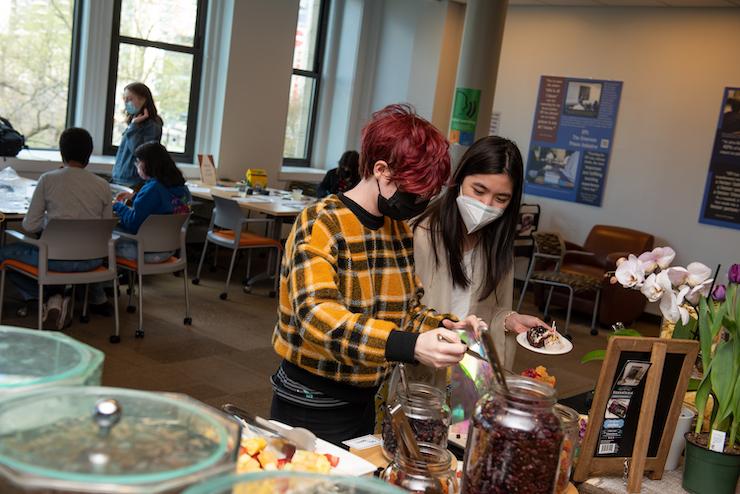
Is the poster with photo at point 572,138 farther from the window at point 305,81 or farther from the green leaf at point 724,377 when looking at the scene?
the green leaf at point 724,377

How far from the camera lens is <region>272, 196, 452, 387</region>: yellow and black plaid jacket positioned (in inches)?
66.8

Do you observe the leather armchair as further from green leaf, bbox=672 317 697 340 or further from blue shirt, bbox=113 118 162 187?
green leaf, bbox=672 317 697 340

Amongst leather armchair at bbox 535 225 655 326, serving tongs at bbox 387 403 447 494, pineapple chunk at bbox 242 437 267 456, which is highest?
pineapple chunk at bbox 242 437 267 456

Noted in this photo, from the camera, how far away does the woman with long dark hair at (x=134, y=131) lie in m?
6.86

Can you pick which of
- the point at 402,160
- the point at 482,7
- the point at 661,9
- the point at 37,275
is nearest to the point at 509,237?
the point at 402,160

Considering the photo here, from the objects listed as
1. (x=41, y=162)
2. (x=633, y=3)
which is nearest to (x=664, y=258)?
(x=41, y=162)

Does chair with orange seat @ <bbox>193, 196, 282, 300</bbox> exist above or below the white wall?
below

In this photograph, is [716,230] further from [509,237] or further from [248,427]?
[248,427]

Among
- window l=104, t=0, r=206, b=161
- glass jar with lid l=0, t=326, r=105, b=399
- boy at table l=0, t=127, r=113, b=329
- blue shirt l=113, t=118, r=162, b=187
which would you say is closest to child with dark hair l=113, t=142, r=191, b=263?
boy at table l=0, t=127, r=113, b=329

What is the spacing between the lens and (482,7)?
25.8 ft

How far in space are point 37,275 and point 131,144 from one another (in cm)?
225

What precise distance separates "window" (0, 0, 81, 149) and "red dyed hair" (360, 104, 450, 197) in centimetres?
630

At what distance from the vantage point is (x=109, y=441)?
3.04 ft

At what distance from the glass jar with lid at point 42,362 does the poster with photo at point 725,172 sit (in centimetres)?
762
